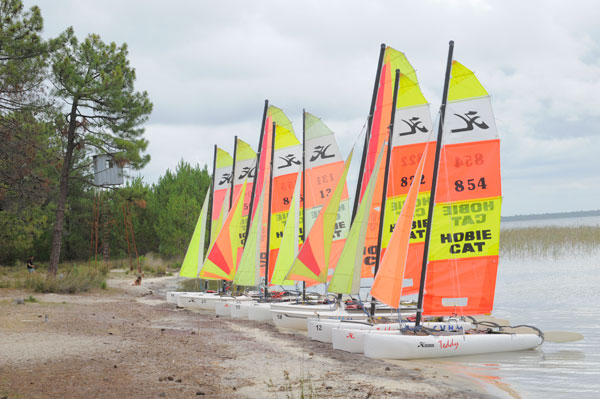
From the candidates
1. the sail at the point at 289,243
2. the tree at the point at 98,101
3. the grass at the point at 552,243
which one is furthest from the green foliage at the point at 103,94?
the grass at the point at 552,243

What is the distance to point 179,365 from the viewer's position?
1105 cm

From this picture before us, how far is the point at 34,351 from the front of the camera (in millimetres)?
11461

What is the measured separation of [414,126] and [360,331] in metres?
6.64

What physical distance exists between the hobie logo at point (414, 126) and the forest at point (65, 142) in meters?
11.8

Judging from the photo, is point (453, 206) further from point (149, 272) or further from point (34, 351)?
point (149, 272)

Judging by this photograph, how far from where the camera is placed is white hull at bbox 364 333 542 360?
13.4 metres

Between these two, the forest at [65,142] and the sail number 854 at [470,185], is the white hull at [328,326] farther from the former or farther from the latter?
the forest at [65,142]

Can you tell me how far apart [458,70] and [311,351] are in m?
8.27

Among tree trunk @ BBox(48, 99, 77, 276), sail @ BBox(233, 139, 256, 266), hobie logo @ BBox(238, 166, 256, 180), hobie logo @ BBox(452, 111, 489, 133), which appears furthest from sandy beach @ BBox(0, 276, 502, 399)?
sail @ BBox(233, 139, 256, 266)

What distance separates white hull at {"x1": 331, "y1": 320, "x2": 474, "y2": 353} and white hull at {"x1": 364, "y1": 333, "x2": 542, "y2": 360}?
40 cm

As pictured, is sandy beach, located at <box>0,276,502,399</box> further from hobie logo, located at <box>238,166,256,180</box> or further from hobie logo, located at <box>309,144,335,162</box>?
hobie logo, located at <box>238,166,256,180</box>

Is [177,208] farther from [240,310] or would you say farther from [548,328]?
[548,328]

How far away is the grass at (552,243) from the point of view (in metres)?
53.2

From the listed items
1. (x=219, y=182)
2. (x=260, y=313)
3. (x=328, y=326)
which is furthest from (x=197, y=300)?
(x=328, y=326)
